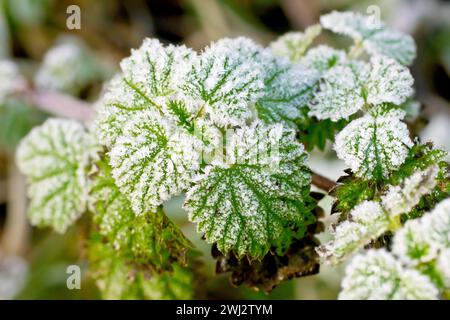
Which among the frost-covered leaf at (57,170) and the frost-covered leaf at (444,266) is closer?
the frost-covered leaf at (444,266)

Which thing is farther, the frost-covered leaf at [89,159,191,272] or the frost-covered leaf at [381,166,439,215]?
the frost-covered leaf at [89,159,191,272]

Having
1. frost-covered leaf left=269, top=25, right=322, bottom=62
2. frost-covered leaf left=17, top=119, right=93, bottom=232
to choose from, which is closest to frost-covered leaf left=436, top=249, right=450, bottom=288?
frost-covered leaf left=269, top=25, right=322, bottom=62

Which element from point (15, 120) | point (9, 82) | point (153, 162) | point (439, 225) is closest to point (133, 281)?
point (153, 162)

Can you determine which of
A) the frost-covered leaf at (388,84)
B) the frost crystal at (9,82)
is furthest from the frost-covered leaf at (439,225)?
the frost crystal at (9,82)

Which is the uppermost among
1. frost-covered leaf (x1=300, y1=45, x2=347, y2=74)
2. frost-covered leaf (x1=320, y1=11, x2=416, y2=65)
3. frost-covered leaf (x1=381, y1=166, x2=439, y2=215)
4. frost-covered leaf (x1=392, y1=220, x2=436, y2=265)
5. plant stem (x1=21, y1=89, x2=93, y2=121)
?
plant stem (x1=21, y1=89, x2=93, y2=121)

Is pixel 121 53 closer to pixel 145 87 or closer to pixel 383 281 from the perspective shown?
pixel 145 87

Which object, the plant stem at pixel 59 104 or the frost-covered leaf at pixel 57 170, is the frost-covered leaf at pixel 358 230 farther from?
the plant stem at pixel 59 104

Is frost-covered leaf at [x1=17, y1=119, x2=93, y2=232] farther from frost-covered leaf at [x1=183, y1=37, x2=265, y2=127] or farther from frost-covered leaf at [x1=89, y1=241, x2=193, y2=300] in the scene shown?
frost-covered leaf at [x1=183, y1=37, x2=265, y2=127]

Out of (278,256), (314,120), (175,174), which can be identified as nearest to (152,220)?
(175,174)
